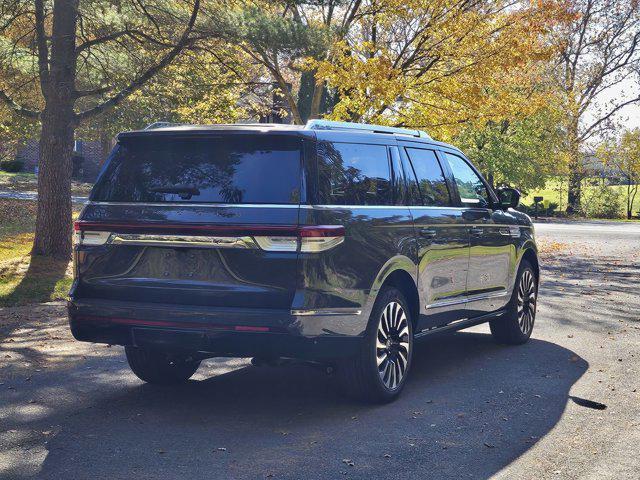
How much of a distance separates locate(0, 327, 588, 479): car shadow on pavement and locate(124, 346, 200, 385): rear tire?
10 cm

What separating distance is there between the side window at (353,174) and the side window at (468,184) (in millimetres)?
1449

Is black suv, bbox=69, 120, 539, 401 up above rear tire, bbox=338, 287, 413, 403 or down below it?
above

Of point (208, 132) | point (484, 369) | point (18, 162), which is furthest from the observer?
point (18, 162)

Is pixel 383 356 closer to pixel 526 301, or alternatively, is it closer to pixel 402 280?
pixel 402 280

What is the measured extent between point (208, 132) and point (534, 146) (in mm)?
42290

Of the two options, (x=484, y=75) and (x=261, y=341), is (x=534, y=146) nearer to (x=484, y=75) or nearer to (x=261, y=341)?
(x=484, y=75)

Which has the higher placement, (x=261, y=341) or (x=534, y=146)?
(x=534, y=146)

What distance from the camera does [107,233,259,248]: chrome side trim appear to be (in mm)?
5953

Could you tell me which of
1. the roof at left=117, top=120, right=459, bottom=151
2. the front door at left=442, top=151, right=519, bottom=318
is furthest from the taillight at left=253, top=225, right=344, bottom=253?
the front door at left=442, top=151, right=519, bottom=318

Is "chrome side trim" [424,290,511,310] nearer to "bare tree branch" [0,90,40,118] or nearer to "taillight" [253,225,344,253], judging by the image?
"taillight" [253,225,344,253]

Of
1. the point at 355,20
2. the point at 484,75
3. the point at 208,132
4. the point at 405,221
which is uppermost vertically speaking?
the point at 355,20

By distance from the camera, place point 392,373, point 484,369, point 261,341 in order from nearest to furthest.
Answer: point 261,341
point 392,373
point 484,369

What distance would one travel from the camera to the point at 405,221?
712 centimetres

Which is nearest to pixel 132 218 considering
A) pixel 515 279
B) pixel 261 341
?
pixel 261 341
